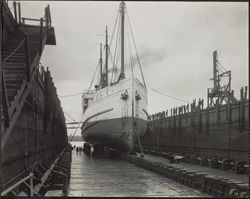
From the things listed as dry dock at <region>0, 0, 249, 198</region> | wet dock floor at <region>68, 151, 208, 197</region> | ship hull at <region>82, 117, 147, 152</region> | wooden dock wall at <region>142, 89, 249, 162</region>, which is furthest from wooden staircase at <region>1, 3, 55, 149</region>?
wooden dock wall at <region>142, 89, 249, 162</region>

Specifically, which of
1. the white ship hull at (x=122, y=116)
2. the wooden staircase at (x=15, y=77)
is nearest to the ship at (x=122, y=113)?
the white ship hull at (x=122, y=116)

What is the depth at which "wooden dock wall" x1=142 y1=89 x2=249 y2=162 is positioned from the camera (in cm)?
1688

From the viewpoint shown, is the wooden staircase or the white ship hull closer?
the wooden staircase

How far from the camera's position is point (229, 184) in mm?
9141

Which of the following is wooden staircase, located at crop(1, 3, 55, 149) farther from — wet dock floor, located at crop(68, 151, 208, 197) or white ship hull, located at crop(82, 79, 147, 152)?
white ship hull, located at crop(82, 79, 147, 152)

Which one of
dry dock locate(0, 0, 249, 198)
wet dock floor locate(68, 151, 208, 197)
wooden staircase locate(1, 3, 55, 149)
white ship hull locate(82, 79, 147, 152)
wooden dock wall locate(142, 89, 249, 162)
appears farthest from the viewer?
white ship hull locate(82, 79, 147, 152)

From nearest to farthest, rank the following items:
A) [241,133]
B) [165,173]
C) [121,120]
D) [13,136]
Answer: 1. [13,136]
2. [165,173]
3. [241,133]
4. [121,120]

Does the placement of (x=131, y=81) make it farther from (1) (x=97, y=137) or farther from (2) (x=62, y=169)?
(2) (x=62, y=169)

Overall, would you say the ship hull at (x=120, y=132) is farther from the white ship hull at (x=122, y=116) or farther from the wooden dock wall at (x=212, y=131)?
the wooden dock wall at (x=212, y=131)

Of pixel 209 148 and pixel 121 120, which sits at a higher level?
pixel 121 120

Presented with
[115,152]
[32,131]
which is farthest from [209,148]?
[32,131]

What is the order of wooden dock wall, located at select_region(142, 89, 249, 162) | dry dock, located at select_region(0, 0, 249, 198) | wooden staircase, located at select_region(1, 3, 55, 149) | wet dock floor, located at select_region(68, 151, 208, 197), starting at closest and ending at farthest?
1. wooden staircase, located at select_region(1, 3, 55, 149)
2. dry dock, located at select_region(0, 0, 249, 198)
3. wet dock floor, located at select_region(68, 151, 208, 197)
4. wooden dock wall, located at select_region(142, 89, 249, 162)

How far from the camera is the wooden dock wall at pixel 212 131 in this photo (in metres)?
16.9

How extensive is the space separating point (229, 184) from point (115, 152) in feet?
62.5
